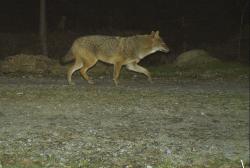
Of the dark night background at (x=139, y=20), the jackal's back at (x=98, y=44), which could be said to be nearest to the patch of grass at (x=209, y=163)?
the jackal's back at (x=98, y=44)

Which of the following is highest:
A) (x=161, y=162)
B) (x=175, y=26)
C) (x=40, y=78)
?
(x=175, y=26)

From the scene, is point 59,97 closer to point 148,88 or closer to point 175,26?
point 148,88

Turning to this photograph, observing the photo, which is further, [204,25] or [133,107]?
[204,25]

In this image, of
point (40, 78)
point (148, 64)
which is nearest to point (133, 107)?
point (40, 78)

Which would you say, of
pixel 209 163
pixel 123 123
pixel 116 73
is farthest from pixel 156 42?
pixel 209 163

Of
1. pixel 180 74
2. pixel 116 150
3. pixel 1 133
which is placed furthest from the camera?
pixel 180 74

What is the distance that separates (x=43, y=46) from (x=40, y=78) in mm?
5083

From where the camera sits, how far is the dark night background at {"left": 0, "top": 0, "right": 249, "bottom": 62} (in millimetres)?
25844

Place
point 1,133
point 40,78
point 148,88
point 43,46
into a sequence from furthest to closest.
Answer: point 43,46
point 40,78
point 148,88
point 1,133

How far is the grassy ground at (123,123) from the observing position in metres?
7.81

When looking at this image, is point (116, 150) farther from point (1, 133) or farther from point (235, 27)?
point (235, 27)

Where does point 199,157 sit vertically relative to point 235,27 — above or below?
below

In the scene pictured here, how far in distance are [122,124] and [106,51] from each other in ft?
16.5

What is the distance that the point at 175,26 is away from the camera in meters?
26.1
